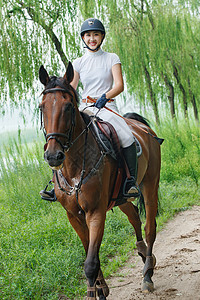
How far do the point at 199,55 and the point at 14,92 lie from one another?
757cm

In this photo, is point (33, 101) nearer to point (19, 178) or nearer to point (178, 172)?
point (19, 178)

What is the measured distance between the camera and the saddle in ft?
12.2

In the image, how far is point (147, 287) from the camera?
4.36 meters

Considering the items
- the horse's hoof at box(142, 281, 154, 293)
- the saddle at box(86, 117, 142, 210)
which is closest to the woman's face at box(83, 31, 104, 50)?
the saddle at box(86, 117, 142, 210)

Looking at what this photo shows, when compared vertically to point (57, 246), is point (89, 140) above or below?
above

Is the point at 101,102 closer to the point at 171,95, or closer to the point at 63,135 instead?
the point at 63,135

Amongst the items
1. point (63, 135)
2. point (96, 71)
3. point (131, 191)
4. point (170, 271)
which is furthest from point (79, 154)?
point (170, 271)

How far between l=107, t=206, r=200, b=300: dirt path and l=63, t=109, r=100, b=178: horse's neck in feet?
5.70

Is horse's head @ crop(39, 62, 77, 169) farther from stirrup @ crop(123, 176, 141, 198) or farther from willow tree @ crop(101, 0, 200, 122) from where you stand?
willow tree @ crop(101, 0, 200, 122)

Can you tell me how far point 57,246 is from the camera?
546cm

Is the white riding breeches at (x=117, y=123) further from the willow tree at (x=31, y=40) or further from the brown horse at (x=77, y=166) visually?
the willow tree at (x=31, y=40)

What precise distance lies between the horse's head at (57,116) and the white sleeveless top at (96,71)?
0.75 m

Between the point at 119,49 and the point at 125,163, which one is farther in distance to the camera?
the point at 119,49

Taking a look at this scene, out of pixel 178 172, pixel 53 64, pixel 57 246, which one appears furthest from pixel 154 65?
pixel 57 246
